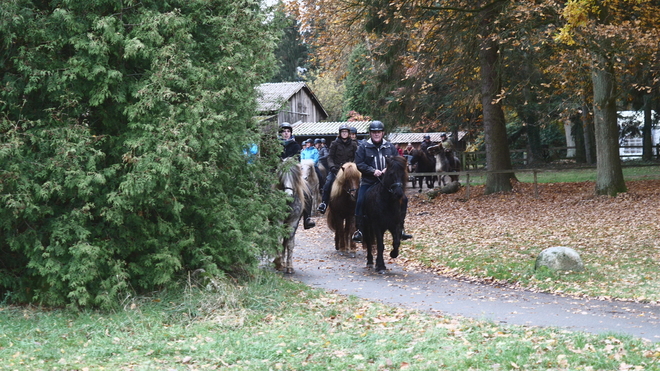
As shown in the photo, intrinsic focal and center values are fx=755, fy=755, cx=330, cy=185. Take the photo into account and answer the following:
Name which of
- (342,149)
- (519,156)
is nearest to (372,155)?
(342,149)

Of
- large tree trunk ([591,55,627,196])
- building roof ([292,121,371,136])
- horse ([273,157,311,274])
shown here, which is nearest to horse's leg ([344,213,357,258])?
horse ([273,157,311,274])

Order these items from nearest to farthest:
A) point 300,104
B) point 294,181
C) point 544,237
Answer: point 294,181 < point 544,237 < point 300,104

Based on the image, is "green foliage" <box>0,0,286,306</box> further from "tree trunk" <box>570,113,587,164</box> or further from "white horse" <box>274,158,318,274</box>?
"tree trunk" <box>570,113,587,164</box>

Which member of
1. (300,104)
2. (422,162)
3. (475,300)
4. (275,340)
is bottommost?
(475,300)

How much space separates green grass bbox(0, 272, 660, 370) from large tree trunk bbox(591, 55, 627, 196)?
15.0m

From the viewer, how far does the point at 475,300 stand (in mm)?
10344

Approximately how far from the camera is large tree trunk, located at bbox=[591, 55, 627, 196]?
866 inches

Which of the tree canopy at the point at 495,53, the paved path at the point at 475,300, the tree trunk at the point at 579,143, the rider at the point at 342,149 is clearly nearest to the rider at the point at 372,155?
the paved path at the point at 475,300

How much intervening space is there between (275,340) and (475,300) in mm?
3713

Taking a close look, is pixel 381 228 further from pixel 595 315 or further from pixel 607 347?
pixel 607 347

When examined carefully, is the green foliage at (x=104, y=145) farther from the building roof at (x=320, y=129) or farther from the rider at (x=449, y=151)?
the building roof at (x=320, y=129)

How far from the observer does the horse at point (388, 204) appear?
12.2m

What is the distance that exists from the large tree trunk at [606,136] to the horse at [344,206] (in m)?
10.4

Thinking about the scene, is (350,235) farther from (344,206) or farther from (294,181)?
(294,181)
